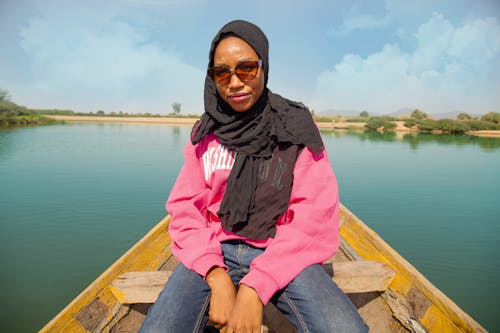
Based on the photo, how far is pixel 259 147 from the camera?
1.62 metres

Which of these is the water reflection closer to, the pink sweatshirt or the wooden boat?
the wooden boat

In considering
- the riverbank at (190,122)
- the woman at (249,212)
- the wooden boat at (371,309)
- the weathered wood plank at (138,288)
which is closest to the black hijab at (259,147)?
the woman at (249,212)

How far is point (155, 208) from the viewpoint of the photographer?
6973mm

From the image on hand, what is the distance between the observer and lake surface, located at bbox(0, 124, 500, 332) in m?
3.91

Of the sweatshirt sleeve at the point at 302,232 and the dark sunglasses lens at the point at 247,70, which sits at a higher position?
the dark sunglasses lens at the point at 247,70

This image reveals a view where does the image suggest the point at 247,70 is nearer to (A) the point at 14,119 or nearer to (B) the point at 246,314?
(B) the point at 246,314

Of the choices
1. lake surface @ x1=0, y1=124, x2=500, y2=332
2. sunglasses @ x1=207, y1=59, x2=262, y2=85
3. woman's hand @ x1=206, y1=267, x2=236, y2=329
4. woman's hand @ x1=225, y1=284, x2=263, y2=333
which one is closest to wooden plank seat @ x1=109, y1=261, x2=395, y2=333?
woman's hand @ x1=206, y1=267, x2=236, y2=329

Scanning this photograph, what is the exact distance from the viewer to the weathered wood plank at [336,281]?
5.84 ft

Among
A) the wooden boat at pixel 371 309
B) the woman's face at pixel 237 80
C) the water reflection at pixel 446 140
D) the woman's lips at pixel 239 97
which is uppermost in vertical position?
the woman's face at pixel 237 80

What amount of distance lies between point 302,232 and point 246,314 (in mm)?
461

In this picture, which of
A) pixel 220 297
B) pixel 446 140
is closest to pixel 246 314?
pixel 220 297

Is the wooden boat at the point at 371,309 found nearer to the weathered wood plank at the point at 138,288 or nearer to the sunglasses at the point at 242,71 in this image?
the weathered wood plank at the point at 138,288

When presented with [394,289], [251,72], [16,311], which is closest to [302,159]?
[251,72]

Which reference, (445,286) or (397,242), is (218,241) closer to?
(445,286)
